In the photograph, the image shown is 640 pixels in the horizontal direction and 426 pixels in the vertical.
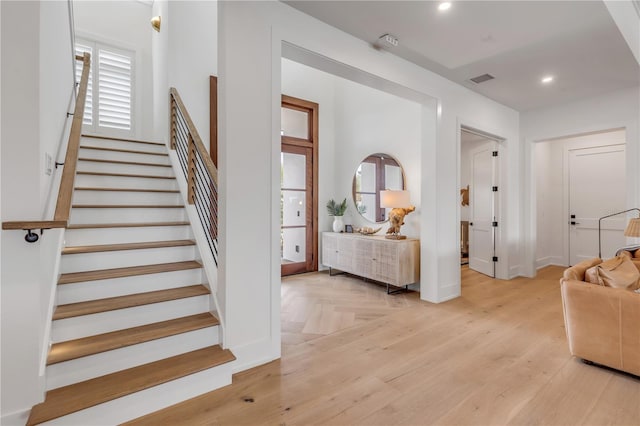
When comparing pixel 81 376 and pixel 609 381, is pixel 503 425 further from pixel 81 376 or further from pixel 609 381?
pixel 81 376

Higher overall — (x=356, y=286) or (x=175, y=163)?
(x=175, y=163)

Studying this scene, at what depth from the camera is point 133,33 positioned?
5.19 m

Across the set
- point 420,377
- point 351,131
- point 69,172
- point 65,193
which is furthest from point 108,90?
point 420,377

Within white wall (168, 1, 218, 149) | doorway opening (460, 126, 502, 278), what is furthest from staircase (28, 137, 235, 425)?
doorway opening (460, 126, 502, 278)

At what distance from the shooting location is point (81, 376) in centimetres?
180

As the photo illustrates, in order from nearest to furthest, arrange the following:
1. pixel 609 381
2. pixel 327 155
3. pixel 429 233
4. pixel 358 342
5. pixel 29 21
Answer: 1. pixel 29 21
2. pixel 609 381
3. pixel 358 342
4. pixel 429 233
5. pixel 327 155

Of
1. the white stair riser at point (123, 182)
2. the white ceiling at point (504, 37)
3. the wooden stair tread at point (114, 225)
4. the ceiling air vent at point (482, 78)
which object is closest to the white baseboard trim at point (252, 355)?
the wooden stair tread at point (114, 225)

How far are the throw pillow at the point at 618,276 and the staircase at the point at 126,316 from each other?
Result: 2.78 m

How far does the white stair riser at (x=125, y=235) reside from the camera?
2.66m

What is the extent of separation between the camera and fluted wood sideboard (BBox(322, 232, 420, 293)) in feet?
13.2

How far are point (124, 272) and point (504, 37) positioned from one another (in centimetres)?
397

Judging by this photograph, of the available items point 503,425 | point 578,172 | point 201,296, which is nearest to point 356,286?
point 201,296

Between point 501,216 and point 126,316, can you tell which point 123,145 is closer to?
point 126,316

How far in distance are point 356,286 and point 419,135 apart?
237 centimetres
